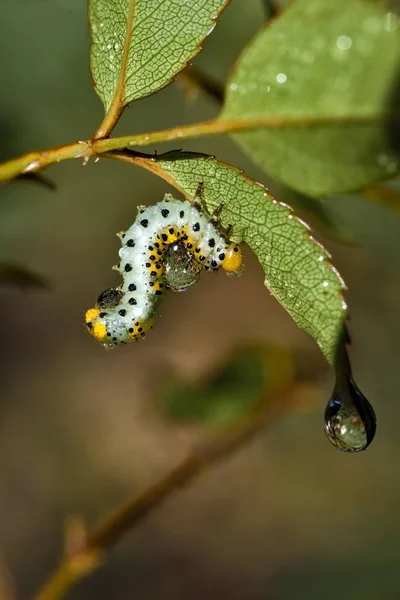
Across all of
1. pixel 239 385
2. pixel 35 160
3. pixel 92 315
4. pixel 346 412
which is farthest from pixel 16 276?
pixel 239 385

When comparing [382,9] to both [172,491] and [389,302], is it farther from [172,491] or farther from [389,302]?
[389,302]

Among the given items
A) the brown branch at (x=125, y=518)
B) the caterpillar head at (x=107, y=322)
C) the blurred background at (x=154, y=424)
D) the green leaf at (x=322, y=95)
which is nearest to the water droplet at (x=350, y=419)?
the green leaf at (x=322, y=95)

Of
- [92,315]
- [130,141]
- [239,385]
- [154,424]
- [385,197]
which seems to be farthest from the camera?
[154,424]

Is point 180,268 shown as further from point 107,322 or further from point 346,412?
point 346,412

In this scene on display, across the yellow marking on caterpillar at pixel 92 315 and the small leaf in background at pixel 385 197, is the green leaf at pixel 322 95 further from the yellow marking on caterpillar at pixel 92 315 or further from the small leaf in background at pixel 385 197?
the yellow marking on caterpillar at pixel 92 315

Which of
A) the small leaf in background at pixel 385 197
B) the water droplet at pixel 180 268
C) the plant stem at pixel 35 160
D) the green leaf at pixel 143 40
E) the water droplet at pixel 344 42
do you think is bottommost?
the small leaf in background at pixel 385 197

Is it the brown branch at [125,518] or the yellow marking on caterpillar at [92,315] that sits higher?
the yellow marking on caterpillar at [92,315]
